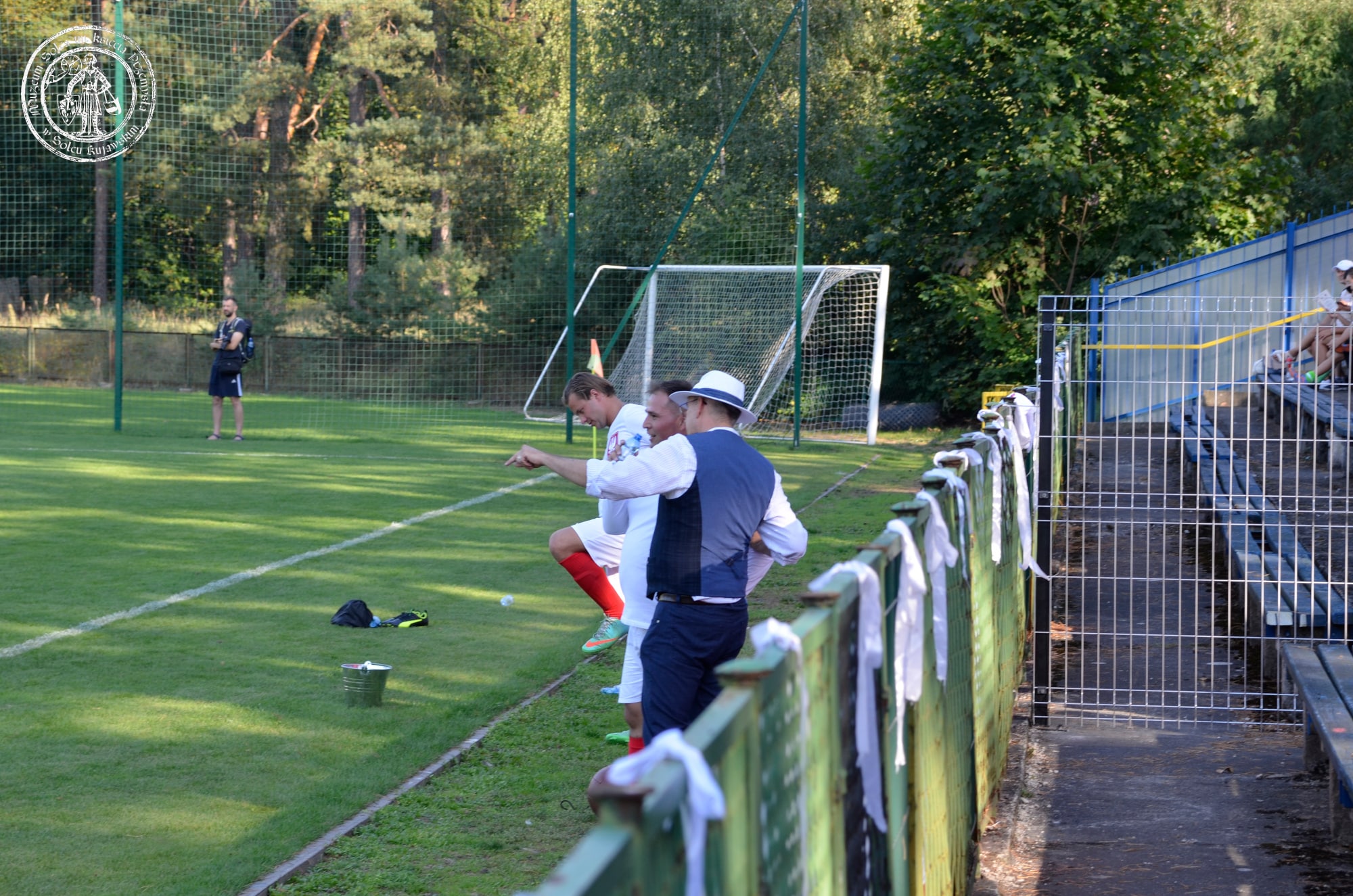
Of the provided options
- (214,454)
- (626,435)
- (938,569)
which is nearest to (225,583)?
(626,435)

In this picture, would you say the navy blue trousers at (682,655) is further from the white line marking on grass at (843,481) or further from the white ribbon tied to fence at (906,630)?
the white line marking on grass at (843,481)

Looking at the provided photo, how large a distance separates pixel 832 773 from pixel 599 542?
17.8ft

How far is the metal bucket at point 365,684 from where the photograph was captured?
692cm

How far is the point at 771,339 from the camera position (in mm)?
24172

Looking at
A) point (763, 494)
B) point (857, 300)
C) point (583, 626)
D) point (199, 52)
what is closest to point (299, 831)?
point (763, 494)

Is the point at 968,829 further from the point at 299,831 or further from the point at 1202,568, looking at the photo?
the point at 1202,568

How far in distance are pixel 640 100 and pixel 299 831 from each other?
107 ft

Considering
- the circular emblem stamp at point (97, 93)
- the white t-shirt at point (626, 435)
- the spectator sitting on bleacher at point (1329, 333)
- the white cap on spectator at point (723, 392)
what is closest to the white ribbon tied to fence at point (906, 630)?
the white cap on spectator at point (723, 392)

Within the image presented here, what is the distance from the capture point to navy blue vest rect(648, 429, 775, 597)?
505cm

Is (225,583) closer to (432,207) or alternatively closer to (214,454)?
(214,454)

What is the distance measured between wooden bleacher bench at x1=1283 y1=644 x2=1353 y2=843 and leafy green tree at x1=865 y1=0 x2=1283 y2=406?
60.1ft

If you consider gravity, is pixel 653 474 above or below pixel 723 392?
below

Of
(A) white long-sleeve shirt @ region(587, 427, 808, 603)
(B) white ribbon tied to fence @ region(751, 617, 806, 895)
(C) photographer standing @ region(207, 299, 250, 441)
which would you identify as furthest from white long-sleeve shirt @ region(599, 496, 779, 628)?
(C) photographer standing @ region(207, 299, 250, 441)

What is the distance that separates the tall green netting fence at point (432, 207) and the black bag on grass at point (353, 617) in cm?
1539
